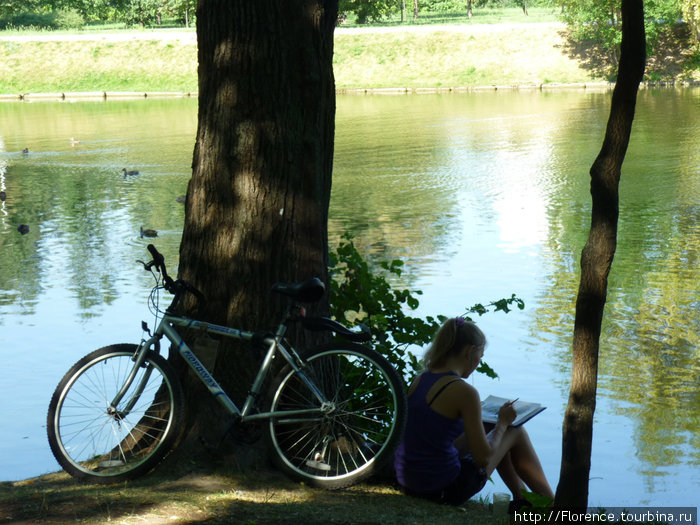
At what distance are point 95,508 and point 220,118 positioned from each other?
2.05 m

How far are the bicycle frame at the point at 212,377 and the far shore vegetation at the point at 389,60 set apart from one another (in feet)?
143

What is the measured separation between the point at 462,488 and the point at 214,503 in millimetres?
1201

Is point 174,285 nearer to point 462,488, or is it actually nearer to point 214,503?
point 214,503

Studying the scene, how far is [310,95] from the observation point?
16.4 feet

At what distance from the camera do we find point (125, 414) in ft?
15.7

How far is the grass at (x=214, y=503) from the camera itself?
399 centimetres

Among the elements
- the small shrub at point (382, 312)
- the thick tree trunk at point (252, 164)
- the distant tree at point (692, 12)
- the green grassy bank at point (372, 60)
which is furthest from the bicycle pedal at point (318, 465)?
the green grassy bank at point (372, 60)

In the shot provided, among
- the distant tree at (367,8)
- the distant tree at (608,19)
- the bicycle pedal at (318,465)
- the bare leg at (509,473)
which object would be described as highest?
the distant tree at (367,8)

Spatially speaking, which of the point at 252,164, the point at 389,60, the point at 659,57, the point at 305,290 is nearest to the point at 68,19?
the point at 389,60

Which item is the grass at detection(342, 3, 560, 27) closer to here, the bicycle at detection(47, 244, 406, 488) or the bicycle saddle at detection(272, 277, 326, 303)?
the bicycle at detection(47, 244, 406, 488)

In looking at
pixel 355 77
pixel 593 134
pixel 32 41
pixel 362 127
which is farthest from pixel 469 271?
pixel 32 41

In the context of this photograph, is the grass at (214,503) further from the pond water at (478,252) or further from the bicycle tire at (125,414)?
the pond water at (478,252)

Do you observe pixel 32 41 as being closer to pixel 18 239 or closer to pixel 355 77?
pixel 355 77

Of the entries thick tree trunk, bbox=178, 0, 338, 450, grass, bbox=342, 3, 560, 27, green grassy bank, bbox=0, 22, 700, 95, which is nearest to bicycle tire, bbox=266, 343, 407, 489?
thick tree trunk, bbox=178, 0, 338, 450
